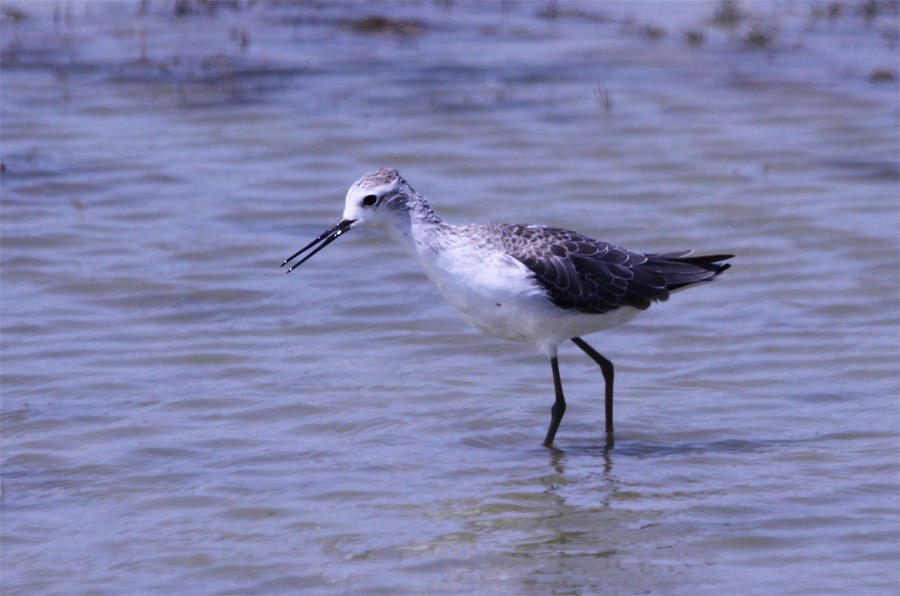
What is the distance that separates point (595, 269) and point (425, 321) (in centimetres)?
234

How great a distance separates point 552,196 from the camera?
1167 centimetres

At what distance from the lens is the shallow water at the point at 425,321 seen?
5.82m

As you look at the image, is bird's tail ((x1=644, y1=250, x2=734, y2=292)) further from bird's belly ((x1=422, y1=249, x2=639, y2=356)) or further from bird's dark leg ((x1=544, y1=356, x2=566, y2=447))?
bird's dark leg ((x1=544, y1=356, x2=566, y2=447))

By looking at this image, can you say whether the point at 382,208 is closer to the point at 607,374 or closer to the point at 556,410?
the point at 556,410

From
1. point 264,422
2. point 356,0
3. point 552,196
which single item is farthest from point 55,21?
point 264,422

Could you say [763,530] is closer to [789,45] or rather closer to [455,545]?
[455,545]

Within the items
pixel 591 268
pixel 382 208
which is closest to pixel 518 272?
pixel 591 268

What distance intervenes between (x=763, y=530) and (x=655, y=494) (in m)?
0.68

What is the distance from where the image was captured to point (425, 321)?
29.9 ft

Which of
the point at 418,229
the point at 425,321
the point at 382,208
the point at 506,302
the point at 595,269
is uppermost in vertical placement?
the point at 382,208

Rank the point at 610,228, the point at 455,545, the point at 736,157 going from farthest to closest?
the point at 736,157 < the point at 610,228 < the point at 455,545

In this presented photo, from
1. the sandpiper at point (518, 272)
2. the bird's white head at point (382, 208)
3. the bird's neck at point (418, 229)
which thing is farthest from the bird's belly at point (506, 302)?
the bird's white head at point (382, 208)

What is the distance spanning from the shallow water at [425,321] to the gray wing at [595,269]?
0.85 m

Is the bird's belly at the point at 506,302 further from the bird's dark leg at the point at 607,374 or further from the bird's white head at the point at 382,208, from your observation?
the bird's dark leg at the point at 607,374
